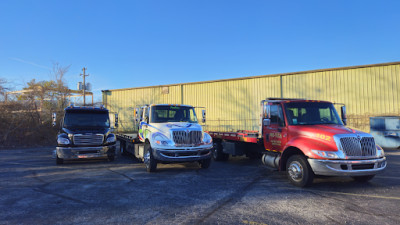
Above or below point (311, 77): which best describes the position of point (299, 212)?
below

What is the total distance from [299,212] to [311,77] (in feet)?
58.9

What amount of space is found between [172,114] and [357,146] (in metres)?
6.04

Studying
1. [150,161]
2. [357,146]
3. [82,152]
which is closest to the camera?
[357,146]

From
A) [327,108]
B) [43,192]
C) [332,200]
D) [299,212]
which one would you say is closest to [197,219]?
[299,212]

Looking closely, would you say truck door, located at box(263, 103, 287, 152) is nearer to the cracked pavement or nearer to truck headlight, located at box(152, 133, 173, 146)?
the cracked pavement

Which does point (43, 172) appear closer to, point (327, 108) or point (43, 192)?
point (43, 192)

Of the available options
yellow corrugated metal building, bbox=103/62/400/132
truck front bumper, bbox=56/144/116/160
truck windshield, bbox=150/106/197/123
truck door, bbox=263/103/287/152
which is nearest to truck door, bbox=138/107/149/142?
truck windshield, bbox=150/106/197/123

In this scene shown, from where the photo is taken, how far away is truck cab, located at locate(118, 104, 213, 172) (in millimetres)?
8141

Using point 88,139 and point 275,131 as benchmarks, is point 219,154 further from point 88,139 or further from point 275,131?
point 88,139

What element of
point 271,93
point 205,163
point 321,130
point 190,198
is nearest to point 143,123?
point 205,163

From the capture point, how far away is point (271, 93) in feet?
71.1

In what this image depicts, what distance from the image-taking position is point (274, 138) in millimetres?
7641

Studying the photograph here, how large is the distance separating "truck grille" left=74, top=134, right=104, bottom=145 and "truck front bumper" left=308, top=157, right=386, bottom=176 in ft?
25.9

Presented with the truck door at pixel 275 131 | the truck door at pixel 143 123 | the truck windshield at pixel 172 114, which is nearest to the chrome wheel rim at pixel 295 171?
the truck door at pixel 275 131
